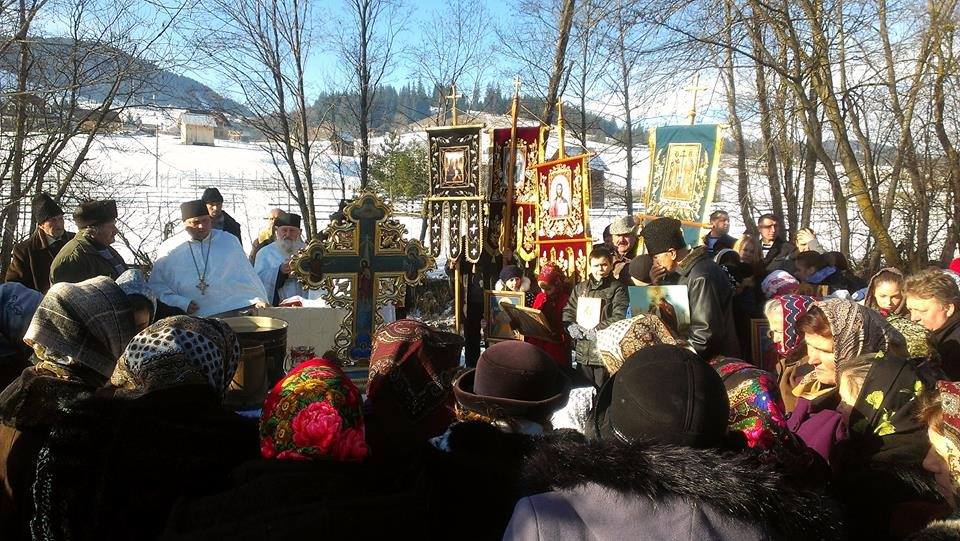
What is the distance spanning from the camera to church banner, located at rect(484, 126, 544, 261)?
8008 millimetres

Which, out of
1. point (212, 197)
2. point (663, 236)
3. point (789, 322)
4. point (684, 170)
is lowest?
point (789, 322)

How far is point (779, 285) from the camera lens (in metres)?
5.74

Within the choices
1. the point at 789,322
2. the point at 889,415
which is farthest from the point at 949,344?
the point at 889,415

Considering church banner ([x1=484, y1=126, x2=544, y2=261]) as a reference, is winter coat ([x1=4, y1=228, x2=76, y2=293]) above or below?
below

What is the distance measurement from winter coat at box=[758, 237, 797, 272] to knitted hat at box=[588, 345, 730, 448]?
5196 mm

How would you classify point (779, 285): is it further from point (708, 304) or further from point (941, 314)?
point (941, 314)

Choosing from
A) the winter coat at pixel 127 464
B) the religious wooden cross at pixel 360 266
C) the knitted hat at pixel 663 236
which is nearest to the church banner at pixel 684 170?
the knitted hat at pixel 663 236

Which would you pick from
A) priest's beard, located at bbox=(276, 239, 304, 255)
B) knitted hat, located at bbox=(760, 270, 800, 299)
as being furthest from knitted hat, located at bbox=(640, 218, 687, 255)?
priest's beard, located at bbox=(276, 239, 304, 255)

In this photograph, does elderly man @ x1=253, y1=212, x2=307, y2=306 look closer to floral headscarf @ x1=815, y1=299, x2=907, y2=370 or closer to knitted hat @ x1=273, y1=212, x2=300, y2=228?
knitted hat @ x1=273, y1=212, x2=300, y2=228

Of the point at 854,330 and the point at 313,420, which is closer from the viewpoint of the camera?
the point at 313,420

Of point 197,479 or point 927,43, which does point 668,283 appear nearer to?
point 197,479

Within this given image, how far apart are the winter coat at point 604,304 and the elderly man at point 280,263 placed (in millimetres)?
2296

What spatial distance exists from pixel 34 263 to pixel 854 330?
5.63 meters

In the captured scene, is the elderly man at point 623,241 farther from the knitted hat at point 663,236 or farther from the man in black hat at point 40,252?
the man in black hat at point 40,252
